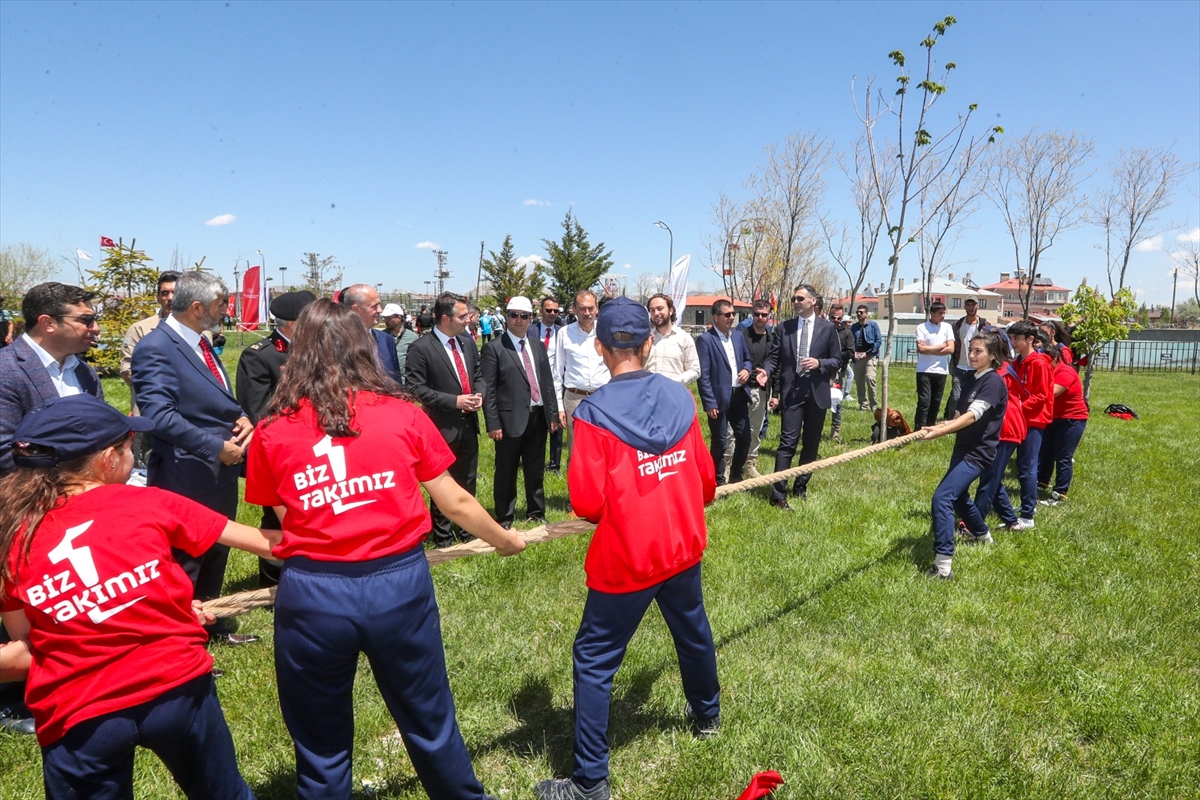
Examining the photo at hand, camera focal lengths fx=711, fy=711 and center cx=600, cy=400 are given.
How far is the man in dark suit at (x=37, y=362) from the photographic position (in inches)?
141

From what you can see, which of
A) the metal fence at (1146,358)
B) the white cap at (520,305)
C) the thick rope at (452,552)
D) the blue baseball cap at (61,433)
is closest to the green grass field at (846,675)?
the thick rope at (452,552)

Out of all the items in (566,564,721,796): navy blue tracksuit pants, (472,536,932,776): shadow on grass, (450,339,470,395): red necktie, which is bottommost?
(472,536,932,776): shadow on grass

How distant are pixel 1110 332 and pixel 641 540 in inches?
633

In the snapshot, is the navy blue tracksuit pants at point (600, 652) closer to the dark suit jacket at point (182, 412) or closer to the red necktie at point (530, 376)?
the dark suit jacket at point (182, 412)

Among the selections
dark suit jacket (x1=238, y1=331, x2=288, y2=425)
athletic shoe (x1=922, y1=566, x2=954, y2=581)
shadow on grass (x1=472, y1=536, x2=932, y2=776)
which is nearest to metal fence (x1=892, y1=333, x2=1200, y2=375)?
athletic shoe (x1=922, y1=566, x2=954, y2=581)

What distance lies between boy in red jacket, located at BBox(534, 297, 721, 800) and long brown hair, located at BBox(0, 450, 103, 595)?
1.66 metres

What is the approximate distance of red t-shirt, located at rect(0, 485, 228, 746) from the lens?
1.96 metres

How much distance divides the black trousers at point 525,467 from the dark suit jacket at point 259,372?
2231 mm

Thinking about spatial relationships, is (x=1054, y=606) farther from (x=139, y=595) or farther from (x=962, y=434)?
(x=139, y=595)

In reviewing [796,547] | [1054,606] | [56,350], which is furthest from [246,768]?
[1054,606]

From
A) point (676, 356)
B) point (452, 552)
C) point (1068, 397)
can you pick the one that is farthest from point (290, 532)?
point (1068, 397)

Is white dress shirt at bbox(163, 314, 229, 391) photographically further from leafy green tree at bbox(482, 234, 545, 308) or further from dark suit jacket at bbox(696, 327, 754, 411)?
leafy green tree at bbox(482, 234, 545, 308)

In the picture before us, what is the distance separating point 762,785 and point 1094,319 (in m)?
15.7

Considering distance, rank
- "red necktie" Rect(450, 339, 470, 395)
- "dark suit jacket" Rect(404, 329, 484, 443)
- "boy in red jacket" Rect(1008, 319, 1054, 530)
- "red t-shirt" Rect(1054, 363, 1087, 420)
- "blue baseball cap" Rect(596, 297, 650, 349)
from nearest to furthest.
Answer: "blue baseball cap" Rect(596, 297, 650, 349)
"dark suit jacket" Rect(404, 329, 484, 443)
"red necktie" Rect(450, 339, 470, 395)
"boy in red jacket" Rect(1008, 319, 1054, 530)
"red t-shirt" Rect(1054, 363, 1087, 420)
